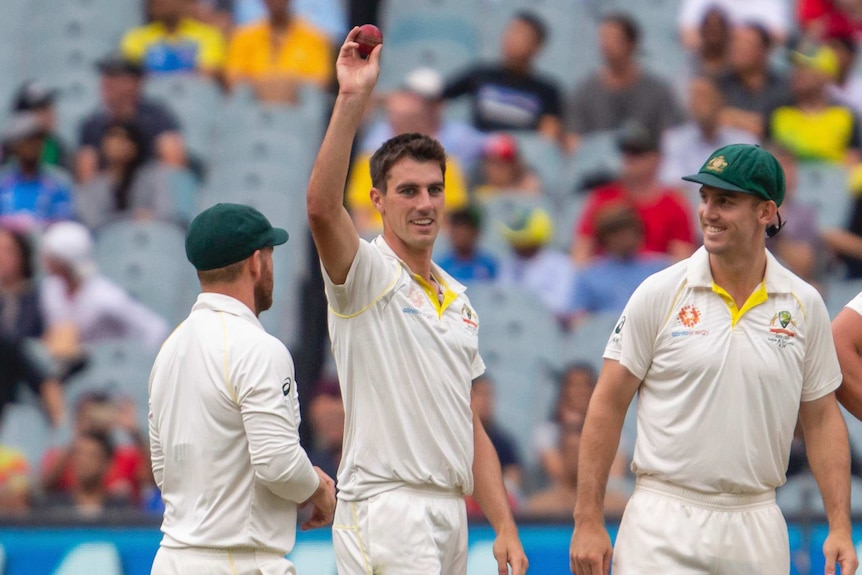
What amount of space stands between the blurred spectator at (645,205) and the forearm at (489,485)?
197 inches

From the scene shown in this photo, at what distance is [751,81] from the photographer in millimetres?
11328

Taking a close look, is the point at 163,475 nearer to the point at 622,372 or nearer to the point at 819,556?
the point at 622,372

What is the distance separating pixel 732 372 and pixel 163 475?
1997 millimetres

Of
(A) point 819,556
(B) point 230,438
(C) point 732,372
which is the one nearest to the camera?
(B) point 230,438

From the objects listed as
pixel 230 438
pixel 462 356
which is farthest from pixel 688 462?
pixel 230 438

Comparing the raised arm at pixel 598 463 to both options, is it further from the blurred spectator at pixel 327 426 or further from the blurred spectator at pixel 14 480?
the blurred spectator at pixel 14 480

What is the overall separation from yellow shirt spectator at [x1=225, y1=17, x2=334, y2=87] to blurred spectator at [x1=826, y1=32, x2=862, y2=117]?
425 centimetres

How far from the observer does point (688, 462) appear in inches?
193

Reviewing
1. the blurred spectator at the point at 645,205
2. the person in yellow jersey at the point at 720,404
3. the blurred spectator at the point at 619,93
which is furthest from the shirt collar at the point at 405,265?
the blurred spectator at the point at 619,93

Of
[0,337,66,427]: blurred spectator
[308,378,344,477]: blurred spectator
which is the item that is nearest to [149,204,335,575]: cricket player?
[308,378,344,477]: blurred spectator

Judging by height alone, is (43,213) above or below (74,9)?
below

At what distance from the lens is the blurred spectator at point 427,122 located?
35.9ft

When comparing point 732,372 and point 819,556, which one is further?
point 819,556

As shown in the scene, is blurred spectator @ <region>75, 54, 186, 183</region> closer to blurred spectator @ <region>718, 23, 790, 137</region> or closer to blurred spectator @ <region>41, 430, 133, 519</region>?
blurred spectator @ <region>41, 430, 133, 519</region>
